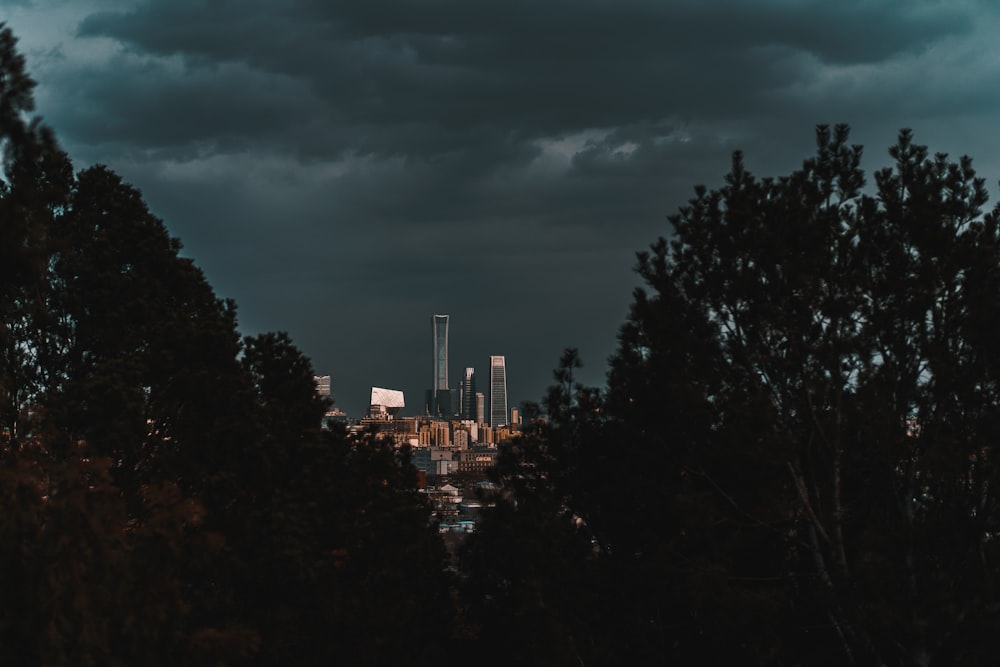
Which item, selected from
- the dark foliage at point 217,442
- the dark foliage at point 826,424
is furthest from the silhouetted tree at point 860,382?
the dark foliage at point 217,442


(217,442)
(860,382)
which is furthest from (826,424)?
(217,442)

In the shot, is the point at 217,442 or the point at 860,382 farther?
the point at 217,442

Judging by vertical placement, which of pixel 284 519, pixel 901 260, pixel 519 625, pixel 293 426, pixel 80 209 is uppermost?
pixel 80 209

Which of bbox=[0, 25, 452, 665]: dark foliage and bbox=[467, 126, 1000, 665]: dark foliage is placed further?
→ bbox=[0, 25, 452, 665]: dark foliage

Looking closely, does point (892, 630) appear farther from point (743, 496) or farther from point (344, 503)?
point (344, 503)

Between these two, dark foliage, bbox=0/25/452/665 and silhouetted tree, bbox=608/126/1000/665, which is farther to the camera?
dark foliage, bbox=0/25/452/665

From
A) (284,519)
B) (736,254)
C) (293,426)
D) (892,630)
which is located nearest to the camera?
(892,630)

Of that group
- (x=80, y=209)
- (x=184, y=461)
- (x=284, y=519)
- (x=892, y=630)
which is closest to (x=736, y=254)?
(x=892, y=630)

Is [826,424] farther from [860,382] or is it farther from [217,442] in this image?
[217,442]

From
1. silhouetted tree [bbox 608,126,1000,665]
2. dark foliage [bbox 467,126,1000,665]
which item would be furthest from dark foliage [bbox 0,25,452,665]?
silhouetted tree [bbox 608,126,1000,665]

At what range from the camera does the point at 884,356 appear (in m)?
15.3

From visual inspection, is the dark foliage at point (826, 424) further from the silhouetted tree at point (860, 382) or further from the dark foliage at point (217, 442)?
the dark foliage at point (217, 442)

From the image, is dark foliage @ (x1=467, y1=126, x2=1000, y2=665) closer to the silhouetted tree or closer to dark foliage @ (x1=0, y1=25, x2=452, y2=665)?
the silhouetted tree

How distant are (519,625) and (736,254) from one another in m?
6.99
